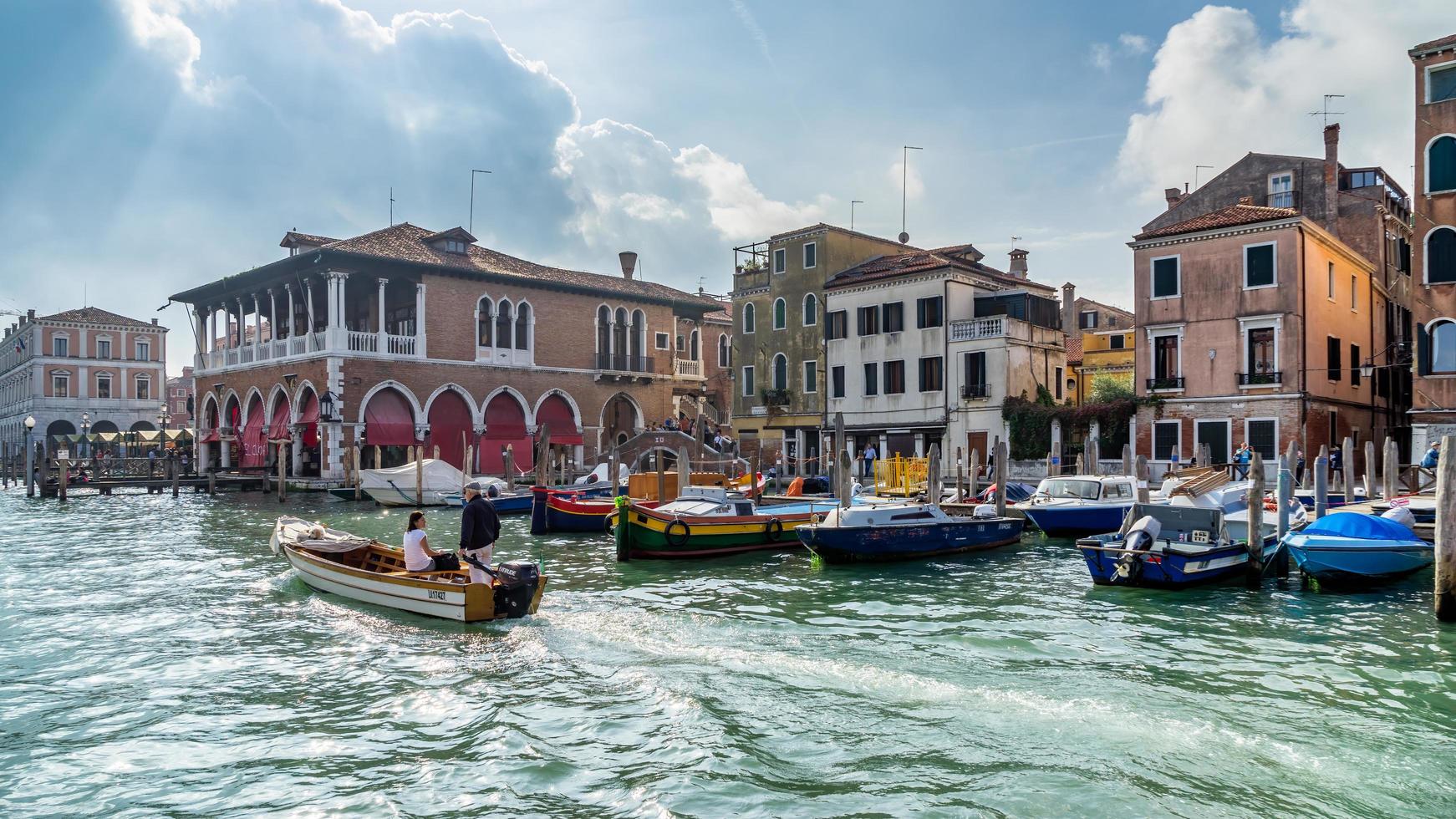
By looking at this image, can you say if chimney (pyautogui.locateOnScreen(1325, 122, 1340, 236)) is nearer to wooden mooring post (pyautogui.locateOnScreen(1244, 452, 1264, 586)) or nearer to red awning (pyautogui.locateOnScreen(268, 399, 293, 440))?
wooden mooring post (pyautogui.locateOnScreen(1244, 452, 1264, 586))

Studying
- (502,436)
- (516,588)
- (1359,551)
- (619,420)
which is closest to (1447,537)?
(1359,551)

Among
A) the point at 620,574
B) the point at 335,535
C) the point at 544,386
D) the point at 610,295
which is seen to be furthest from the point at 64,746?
the point at 610,295

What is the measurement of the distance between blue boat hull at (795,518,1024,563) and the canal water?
7.14 feet

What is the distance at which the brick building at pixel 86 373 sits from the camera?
188 feet

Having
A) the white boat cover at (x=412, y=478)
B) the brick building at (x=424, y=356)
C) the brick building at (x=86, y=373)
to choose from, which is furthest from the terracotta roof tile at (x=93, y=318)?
the white boat cover at (x=412, y=478)

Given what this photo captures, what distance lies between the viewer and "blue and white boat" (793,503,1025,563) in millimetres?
15664

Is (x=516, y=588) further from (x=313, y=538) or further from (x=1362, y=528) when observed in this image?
(x=1362, y=528)

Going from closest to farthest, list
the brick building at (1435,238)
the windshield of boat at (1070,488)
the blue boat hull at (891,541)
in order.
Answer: the blue boat hull at (891,541)
the windshield of boat at (1070,488)
the brick building at (1435,238)

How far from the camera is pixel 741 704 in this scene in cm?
782

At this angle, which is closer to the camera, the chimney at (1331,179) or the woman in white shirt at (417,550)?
the woman in white shirt at (417,550)

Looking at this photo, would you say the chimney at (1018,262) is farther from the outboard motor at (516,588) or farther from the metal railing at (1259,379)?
the outboard motor at (516,588)

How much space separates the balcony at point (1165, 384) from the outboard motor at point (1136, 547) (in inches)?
582

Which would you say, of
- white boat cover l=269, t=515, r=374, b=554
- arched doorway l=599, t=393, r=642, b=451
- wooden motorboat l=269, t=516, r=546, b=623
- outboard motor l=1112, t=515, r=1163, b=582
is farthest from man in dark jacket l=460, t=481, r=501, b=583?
arched doorway l=599, t=393, r=642, b=451

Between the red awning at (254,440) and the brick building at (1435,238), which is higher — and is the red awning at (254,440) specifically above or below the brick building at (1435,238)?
below
